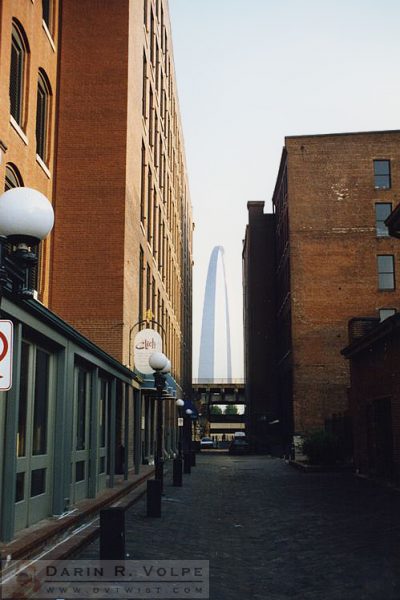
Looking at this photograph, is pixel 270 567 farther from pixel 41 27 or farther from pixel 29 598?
pixel 41 27

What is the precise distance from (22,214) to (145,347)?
17060mm

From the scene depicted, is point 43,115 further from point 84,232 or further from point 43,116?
point 84,232

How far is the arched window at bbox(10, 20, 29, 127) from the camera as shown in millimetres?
16328

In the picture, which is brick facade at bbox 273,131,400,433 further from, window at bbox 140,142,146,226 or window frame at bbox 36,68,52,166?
window frame at bbox 36,68,52,166

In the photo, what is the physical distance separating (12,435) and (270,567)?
11.8ft

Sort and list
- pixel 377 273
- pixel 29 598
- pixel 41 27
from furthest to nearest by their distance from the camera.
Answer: pixel 377 273 → pixel 41 27 → pixel 29 598

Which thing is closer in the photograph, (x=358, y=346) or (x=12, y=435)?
A: (x=12, y=435)

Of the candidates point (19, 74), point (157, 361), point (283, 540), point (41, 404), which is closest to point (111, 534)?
point (41, 404)

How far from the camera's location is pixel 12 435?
336 inches

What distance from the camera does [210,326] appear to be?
174750 millimetres

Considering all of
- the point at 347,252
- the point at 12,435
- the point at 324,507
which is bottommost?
the point at 324,507

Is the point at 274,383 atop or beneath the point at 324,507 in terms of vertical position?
atop

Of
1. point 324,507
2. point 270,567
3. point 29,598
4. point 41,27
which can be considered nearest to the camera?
point 29,598

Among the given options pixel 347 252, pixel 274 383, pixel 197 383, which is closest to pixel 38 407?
pixel 347 252
